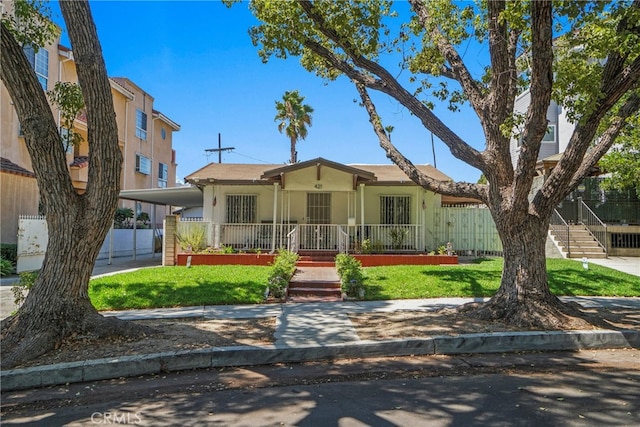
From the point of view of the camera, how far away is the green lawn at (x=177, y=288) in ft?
30.3

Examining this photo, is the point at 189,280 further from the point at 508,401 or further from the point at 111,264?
the point at 508,401

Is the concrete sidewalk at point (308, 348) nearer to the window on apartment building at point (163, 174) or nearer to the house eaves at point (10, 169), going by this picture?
the house eaves at point (10, 169)

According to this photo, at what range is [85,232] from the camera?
598 centimetres

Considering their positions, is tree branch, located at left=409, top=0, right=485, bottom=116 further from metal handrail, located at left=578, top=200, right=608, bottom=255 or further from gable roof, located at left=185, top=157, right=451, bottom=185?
metal handrail, located at left=578, top=200, right=608, bottom=255

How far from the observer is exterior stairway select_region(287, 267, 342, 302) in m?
10.1

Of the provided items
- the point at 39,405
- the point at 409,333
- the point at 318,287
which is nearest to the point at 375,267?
the point at 318,287

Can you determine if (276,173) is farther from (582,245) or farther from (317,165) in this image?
(582,245)

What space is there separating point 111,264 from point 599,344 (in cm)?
1623

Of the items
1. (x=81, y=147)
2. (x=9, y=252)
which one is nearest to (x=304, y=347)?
(x=9, y=252)

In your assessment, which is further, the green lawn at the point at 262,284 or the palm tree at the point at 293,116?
the palm tree at the point at 293,116

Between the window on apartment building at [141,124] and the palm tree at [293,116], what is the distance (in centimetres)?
863

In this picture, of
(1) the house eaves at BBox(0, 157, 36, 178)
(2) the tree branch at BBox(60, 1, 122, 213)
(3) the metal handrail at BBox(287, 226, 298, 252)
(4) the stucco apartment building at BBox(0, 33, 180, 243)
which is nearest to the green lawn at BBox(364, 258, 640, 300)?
(3) the metal handrail at BBox(287, 226, 298, 252)

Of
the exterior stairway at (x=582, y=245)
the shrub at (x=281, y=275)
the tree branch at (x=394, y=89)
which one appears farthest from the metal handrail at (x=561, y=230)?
the tree branch at (x=394, y=89)

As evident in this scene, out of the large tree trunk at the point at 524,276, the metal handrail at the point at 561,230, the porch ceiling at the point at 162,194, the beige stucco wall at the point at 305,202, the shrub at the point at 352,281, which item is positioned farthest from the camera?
the metal handrail at the point at 561,230
